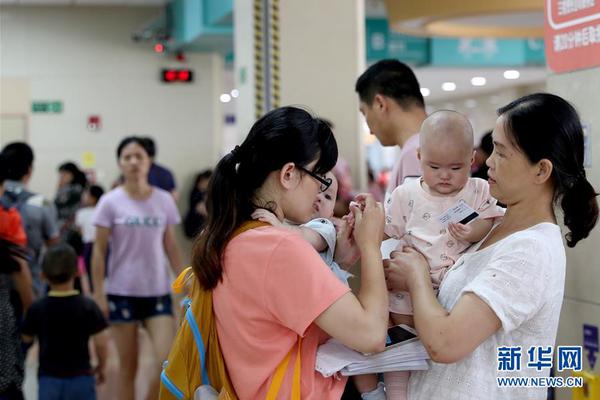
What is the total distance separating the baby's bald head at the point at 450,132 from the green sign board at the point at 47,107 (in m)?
10.1

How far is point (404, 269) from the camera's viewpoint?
2.25 metres

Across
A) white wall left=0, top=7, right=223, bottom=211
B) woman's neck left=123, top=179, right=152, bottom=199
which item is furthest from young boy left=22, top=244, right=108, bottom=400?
white wall left=0, top=7, right=223, bottom=211

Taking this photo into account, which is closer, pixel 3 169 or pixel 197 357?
pixel 197 357

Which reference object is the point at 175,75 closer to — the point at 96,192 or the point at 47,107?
the point at 47,107

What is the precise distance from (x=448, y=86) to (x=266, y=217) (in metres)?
16.4

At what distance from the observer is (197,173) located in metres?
12.1

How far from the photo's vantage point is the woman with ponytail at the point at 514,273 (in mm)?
2035

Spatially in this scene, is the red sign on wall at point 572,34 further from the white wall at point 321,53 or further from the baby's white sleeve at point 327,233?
the white wall at point 321,53

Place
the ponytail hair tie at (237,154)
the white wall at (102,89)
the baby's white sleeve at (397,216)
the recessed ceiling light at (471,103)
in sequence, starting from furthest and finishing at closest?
the recessed ceiling light at (471,103)
the white wall at (102,89)
the baby's white sleeve at (397,216)
the ponytail hair tie at (237,154)

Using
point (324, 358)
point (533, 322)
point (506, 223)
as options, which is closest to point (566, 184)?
point (506, 223)

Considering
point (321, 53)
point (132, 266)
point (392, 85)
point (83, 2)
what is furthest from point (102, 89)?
point (392, 85)

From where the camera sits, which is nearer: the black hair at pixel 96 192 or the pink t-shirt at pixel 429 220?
the pink t-shirt at pixel 429 220

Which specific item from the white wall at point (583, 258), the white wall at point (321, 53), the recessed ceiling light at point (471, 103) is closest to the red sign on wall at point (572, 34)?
the white wall at point (583, 258)

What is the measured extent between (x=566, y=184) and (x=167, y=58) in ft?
34.4
